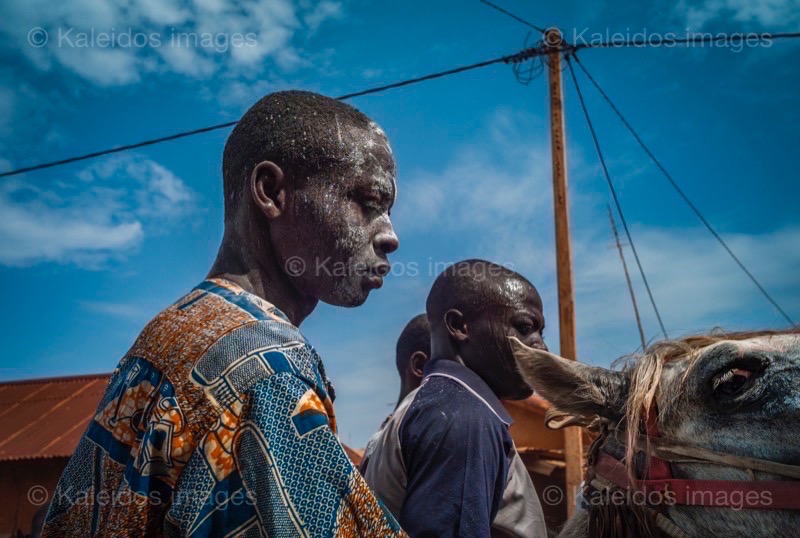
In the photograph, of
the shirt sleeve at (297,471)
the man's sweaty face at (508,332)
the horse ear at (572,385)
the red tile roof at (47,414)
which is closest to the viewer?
the shirt sleeve at (297,471)

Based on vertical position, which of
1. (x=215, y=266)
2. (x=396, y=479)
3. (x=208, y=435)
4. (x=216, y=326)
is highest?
(x=215, y=266)

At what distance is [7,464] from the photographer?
39.2 ft

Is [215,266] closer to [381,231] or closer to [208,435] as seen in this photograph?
[381,231]

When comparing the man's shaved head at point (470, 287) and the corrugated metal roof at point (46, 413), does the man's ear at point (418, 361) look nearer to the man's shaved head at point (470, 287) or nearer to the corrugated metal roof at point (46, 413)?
the man's shaved head at point (470, 287)

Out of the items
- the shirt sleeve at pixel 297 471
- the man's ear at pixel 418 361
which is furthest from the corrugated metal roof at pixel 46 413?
the shirt sleeve at pixel 297 471

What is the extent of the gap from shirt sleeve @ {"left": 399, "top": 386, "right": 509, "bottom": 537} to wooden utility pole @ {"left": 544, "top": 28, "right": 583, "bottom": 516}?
4.41m

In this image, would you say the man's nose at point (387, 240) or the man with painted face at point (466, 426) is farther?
the man with painted face at point (466, 426)

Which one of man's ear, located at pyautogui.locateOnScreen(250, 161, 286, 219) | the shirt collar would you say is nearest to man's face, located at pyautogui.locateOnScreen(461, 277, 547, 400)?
the shirt collar

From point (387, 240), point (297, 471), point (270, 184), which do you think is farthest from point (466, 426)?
point (297, 471)

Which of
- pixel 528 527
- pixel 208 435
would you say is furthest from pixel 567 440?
pixel 208 435

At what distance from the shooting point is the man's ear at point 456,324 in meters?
3.79

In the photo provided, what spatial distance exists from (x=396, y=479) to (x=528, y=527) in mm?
687

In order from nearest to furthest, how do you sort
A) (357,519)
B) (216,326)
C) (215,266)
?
(357,519) → (216,326) → (215,266)

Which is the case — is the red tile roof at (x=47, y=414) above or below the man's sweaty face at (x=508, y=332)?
below
